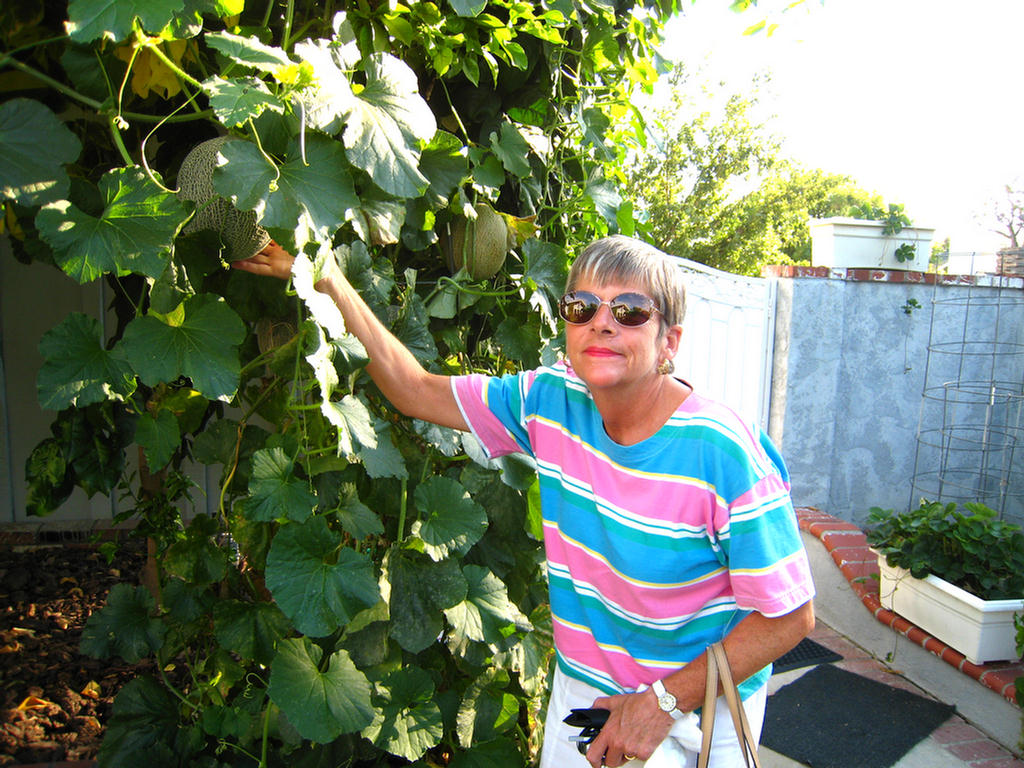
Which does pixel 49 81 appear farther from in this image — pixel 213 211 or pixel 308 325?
pixel 308 325

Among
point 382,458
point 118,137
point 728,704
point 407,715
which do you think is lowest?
point 407,715

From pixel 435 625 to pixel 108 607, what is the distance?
2.17ft

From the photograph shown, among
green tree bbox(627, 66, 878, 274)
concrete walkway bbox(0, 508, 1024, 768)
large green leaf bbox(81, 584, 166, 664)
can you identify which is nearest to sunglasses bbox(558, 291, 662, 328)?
large green leaf bbox(81, 584, 166, 664)

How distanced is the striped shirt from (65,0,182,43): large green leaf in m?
0.78

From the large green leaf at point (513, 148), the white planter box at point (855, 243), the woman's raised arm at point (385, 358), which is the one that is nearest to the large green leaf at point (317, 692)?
the woman's raised arm at point (385, 358)

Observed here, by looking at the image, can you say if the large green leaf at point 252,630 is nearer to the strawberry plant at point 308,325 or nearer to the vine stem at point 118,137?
the strawberry plant at point 308,325

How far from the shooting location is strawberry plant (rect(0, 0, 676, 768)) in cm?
108

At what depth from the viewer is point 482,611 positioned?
4.80 ft

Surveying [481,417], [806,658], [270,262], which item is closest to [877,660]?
[806,658]

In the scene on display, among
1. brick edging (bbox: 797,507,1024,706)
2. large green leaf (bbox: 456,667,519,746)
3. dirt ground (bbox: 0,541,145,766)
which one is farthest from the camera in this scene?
brick edging (bbox: 797,507,1024,706)

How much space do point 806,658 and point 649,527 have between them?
2.52m

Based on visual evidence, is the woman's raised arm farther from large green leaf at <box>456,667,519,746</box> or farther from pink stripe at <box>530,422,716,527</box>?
large green leaf at <box>456,667,519,746</box>

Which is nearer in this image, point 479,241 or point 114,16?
point 114,16

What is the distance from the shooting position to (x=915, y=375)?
5320mm
